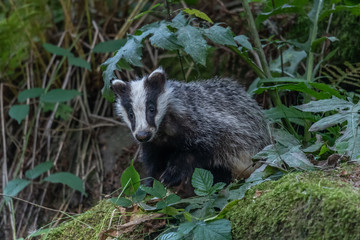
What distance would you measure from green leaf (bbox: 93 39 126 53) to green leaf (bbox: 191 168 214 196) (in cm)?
293

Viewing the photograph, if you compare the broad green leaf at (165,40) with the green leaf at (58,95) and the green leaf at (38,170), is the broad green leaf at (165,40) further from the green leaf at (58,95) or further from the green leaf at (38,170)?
the green leaf at (38,170)

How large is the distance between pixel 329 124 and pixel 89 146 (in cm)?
350

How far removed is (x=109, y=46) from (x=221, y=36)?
2.18m

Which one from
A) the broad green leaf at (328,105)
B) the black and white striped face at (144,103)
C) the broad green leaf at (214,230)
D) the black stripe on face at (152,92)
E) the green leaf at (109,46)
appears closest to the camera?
the broad green leaf at (214,230)

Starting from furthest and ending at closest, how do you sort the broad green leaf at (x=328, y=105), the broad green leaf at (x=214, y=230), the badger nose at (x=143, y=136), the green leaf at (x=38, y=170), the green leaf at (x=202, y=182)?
the green leaf at (x=38, y=170)
the badger nose at (x=143, y=136)
the broad green leaf at (x=328, y=105)
the green leaf at (x=202, y=182)
the broad green leaf at (x=214, y=230)

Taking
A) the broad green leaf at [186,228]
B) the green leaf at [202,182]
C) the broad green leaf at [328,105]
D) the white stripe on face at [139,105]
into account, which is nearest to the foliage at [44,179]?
the white stripe on face at [139,105]

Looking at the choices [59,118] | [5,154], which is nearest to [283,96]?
[59,118]

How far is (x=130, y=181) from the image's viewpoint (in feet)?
10.2

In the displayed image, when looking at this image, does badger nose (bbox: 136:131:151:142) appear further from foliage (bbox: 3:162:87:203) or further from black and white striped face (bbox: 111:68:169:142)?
foliage (bbox: 3:162:87:203)

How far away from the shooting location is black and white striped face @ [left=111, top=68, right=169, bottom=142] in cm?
370

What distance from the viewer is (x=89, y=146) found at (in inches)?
237

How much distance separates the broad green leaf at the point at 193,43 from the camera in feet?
12.0

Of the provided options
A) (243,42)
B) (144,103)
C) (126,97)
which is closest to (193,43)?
(243,42)

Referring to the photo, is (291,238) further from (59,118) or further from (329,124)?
(59,118)
